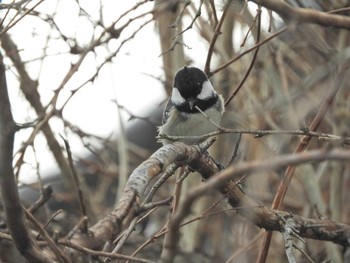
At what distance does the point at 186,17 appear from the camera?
4859 millimetres

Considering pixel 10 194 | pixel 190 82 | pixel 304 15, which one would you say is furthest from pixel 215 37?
pixel 10 194

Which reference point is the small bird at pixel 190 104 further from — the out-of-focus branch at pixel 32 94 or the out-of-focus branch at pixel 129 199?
the out-of-focus branch at pixel 129 199

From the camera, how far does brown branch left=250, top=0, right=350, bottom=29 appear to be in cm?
197

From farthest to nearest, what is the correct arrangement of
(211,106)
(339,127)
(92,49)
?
1. (339,127)
2. (211,106)
3. (92,49)

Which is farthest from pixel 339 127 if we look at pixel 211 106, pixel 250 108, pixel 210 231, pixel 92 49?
pixel 92 49

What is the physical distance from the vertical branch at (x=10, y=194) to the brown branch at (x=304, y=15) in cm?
87

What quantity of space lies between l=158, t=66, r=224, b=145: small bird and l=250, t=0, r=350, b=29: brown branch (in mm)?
1448

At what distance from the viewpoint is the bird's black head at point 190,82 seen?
3.56m

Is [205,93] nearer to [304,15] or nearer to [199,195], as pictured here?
[304,15]

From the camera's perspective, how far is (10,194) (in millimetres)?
1443

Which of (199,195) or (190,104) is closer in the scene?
(199,195)

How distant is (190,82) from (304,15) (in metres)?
1.61

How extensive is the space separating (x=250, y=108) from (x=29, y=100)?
1.77m

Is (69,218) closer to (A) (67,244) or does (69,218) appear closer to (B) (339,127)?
(B) (339,127)
